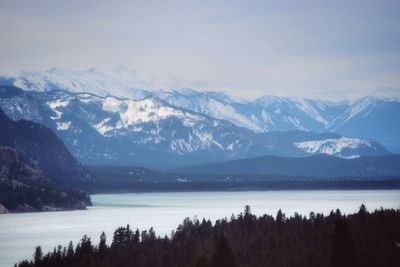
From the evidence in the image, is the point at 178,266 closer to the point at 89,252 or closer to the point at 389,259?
the point at 89,252

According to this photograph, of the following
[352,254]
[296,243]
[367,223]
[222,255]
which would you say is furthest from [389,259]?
[367,223]

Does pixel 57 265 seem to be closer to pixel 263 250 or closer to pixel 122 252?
pixel 122 252

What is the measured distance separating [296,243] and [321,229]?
16.5 meters

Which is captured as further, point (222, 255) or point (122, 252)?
point (122, 252)

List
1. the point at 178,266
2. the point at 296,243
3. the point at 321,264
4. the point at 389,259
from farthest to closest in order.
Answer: the point at 296,243 < the point at 178,266 < the point at 321,264 < the point at 389,259

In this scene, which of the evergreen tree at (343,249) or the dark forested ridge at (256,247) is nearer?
the evergreen tree at (343,249)

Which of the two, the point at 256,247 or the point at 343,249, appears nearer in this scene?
the point at 343,249

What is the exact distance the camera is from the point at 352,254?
113875 millimetres

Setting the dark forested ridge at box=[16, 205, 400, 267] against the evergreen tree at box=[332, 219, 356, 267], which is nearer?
the evergreen tree at box=[332, 219, 356, 267]

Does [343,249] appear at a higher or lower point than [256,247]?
higher

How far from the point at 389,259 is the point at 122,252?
198 ft

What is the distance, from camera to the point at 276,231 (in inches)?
7554

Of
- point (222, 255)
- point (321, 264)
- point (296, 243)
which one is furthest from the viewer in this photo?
point (296, 243)

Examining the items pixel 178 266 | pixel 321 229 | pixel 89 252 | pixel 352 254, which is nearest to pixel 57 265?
pixel 89 252
